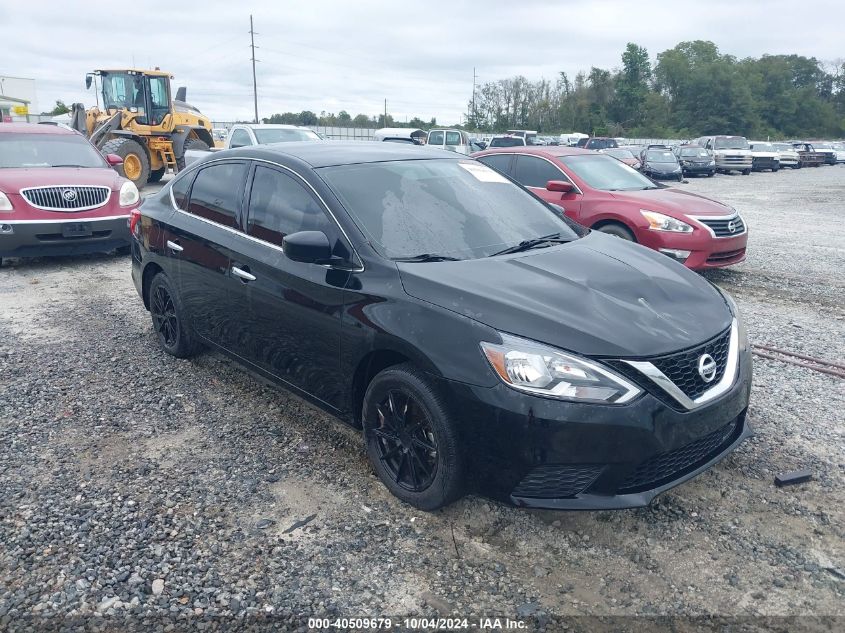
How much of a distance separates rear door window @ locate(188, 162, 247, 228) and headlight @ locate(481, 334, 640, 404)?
7.71 feet

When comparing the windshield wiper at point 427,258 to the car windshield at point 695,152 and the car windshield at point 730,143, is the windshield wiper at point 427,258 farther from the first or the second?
the car windshield at point 730,143

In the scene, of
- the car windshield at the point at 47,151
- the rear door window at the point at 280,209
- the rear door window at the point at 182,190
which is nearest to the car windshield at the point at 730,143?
the car windshield at the point at 47,151

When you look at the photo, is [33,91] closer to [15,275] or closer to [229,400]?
[15,275]

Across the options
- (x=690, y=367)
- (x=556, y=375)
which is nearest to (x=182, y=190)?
(x=556, y=375)

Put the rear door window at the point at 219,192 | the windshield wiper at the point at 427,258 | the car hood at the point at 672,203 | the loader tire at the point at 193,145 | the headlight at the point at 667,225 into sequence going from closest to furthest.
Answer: the windshield wiper at the point at 427,258, the rear door window at the point at 219,192, the headlight at the point at 667,225, the car hood at the point at 672,203, the loader tire at the point at 193,145

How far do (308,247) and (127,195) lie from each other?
22.9 ft

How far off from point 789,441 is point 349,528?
2643mm

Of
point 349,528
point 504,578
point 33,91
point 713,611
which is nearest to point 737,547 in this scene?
point 713,611

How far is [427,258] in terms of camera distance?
3631mm

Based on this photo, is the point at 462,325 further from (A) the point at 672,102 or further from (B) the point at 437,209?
(A) the point at 672,102

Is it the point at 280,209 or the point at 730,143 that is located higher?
the point at 730,143

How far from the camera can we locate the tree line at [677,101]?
8331cm

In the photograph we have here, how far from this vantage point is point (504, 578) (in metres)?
2.96

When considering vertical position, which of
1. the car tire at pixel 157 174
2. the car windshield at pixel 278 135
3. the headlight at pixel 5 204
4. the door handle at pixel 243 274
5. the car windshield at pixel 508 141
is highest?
the car windshield at pixel 508 141
